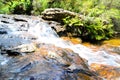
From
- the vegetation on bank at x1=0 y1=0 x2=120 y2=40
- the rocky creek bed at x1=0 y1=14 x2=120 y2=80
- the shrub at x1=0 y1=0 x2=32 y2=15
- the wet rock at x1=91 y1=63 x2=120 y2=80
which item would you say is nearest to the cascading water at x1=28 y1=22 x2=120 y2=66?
the rocky creek bed at x1=0 y1=14 x2=120 y2=80

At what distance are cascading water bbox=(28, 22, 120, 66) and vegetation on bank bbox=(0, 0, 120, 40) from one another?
1367 millimetres

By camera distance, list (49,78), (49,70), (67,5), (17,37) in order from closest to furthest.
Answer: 1. (49,78)
2. (49,70)
3. (17,37)
4. (67,5)

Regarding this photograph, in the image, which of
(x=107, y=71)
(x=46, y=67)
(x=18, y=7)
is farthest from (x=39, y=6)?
(x=46, y=67)

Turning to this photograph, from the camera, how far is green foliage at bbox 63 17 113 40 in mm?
12367

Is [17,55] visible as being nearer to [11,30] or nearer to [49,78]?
[49,78]

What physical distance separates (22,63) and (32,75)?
84cm

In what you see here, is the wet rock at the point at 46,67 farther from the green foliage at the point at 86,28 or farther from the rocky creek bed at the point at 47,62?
the green foliage at the point at 86,28

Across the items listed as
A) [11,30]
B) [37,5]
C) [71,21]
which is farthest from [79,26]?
[37,5]

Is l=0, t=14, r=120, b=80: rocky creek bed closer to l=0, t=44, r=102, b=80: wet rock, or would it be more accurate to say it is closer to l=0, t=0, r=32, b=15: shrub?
l=0, t=44, r=102, b=80: wet rock

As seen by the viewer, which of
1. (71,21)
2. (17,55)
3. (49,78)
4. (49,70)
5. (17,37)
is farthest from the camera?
(71,21)

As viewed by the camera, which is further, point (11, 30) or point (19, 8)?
point (19, 8)

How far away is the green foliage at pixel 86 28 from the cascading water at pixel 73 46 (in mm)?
1200

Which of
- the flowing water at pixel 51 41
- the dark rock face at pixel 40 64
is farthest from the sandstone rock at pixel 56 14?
the dark rock face at pixel 40 64

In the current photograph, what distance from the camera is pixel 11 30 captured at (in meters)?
11.0
